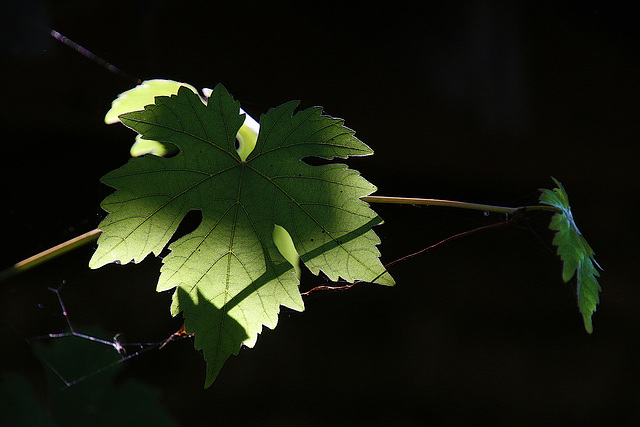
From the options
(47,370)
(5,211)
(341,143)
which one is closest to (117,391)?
(47,370)

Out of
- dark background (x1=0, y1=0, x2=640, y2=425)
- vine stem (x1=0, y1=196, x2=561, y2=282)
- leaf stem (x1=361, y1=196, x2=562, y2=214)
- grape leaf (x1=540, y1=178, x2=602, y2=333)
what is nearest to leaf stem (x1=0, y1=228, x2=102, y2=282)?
vine stem (x1=0, y1=196, x2=561, y2=282)

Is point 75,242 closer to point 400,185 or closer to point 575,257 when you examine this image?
point 575,257

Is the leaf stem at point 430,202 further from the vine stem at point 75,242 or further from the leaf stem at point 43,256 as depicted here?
the leaf stem at point 43,256

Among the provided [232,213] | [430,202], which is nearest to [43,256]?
[232,213]

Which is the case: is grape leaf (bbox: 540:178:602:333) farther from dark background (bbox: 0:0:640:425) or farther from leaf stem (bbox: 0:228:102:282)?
dark background (bbox: 0:0:640:425)

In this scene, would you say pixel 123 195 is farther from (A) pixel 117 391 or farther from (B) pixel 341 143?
(A) pixel 117 391

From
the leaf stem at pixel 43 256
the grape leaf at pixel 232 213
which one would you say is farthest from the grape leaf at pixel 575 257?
the leaf stem at pixel 43 256
